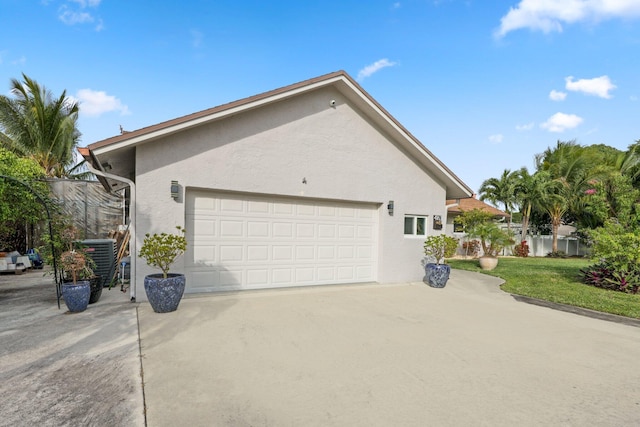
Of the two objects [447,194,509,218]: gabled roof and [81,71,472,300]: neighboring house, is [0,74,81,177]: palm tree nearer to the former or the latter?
[81,71,472,300]: neighboring house

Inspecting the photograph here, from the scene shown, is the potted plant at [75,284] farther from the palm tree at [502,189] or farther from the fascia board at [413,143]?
the palm tree at [502,189]

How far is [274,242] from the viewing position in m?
8.01

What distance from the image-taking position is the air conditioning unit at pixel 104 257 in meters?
7.84

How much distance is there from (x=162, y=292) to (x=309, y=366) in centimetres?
330

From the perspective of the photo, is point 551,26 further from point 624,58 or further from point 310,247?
point 310,247

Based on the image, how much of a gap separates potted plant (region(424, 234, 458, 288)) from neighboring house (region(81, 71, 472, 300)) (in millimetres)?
520

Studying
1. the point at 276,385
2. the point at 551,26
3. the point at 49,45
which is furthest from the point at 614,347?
the point at 49,45

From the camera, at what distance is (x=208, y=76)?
12.0 metres

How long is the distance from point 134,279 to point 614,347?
26.5 feet

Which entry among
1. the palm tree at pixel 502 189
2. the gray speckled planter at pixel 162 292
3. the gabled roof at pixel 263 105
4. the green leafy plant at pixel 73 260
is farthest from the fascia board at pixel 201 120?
the palm tree at pixel 502 189

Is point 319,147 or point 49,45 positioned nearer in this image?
point 319,147

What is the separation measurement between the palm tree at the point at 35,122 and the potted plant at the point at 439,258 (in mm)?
18030

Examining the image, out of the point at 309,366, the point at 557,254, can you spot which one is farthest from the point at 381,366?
the point at 557,254

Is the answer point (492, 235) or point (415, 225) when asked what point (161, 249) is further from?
point (492, 235)
